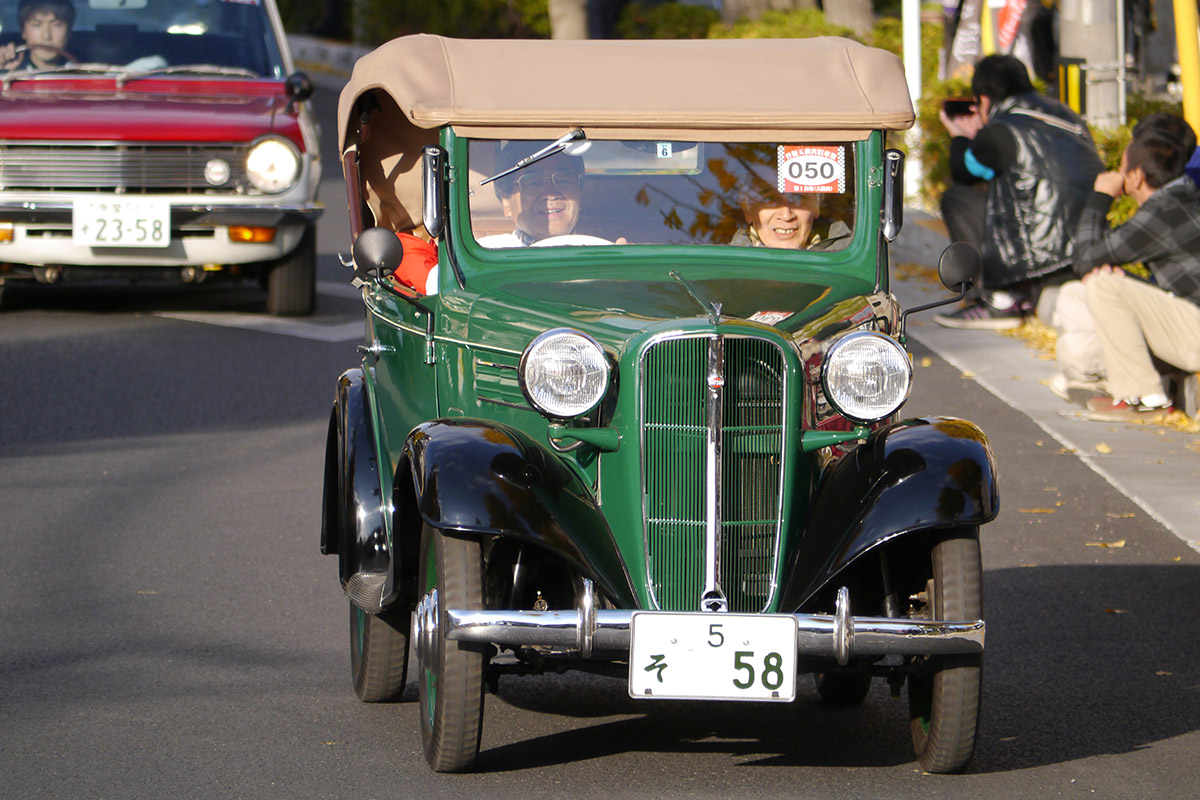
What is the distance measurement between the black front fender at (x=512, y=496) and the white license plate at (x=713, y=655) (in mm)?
320

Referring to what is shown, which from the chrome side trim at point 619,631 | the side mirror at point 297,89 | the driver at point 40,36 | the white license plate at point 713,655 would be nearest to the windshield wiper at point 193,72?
the side mirror at point 297,89

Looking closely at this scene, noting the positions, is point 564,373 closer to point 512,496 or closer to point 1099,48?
point 512,496

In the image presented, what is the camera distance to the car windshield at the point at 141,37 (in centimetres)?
1193

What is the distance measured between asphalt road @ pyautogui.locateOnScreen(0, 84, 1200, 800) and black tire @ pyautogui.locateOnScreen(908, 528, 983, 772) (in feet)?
0.42

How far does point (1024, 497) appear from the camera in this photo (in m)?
7.96

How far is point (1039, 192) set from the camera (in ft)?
39.1

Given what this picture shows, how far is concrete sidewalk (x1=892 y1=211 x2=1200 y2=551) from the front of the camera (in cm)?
786

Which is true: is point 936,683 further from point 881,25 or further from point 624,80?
point 881,25

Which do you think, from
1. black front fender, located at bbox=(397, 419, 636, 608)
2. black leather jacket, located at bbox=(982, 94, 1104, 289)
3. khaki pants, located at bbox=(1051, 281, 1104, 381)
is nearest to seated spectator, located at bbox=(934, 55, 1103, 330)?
black leather jacket, located at bbox=(982, 94, 1104, 289)

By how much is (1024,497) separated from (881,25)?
1691cm

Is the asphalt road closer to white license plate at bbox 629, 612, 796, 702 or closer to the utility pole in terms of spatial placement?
white license plate at bbox 629, 612, 796, 702

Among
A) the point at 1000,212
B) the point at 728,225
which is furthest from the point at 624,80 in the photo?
the point at 1000,212

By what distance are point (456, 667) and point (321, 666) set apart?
4.78 feet

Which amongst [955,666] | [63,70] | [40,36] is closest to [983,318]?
[63,70]
